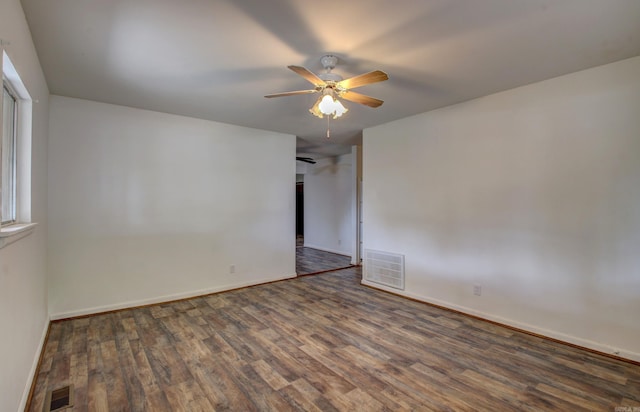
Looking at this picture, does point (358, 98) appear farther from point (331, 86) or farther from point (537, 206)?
point (537, 206)

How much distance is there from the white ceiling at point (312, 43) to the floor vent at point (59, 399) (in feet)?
8.36

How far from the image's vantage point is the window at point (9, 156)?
6.36ft

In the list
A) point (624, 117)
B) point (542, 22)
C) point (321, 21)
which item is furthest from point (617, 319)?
point (321, 21)

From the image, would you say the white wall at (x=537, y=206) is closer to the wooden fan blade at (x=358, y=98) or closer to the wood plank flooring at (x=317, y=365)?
the wood plank flooring at (x=317, y=365)

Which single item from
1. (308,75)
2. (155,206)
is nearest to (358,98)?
(308,75)

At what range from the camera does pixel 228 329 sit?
3082 mm

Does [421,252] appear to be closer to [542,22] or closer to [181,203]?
[542,22]

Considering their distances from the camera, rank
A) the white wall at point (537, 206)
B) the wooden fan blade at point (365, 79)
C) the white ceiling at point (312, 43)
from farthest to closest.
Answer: the white wall at point (537, 206) → the wooden fan blade at point (365, 79) → the white ceiling at point (312, 43)

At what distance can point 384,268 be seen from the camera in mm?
4398

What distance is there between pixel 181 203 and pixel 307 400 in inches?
122

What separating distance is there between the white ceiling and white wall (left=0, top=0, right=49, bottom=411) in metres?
0.25

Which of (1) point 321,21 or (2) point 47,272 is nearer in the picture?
(1) point 321,21

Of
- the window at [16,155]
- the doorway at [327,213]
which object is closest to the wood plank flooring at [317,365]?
the window at [16,155]

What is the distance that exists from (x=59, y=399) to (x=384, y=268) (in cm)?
369
